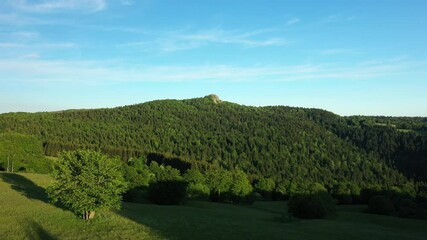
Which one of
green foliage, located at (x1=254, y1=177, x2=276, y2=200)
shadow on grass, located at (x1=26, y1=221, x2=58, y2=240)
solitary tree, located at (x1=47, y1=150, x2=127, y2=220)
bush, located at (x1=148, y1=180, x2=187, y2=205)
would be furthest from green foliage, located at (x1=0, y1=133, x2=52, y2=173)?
shadow on grass, located at (x1=26, y1=221, x2=58, y2=240)

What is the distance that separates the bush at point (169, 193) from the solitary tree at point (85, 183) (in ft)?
91.7

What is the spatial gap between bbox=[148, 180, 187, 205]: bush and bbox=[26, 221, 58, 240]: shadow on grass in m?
35.9

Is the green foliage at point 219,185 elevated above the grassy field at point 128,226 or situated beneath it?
situated beneath

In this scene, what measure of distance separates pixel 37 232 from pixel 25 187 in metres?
33.4

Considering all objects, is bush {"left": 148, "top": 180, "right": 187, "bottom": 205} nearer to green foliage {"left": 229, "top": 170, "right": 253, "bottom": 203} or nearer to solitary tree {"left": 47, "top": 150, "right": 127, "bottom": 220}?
solitary tree {"left": 47, "top": 150, "right": 127, "bottom": 220}

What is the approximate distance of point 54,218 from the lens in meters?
42.3

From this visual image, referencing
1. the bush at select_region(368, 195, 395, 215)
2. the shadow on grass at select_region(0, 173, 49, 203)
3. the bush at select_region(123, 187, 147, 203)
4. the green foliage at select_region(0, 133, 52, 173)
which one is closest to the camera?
the shadow on grass at select_region(0, 173, 49, 203)

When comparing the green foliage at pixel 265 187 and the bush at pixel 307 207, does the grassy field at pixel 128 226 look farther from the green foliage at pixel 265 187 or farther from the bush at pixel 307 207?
the green foliage at pixel 265 187

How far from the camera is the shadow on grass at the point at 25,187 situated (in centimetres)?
5730

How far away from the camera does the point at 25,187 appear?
65312 millimetres

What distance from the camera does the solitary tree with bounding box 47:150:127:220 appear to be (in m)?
43.0

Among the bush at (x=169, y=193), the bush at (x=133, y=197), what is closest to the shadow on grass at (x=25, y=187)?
the bush at (x=133, y=197)

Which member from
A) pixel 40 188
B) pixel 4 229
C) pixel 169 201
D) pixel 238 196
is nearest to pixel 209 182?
pixel 238 196

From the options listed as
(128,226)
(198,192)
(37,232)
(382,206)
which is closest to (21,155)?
(198,192)
